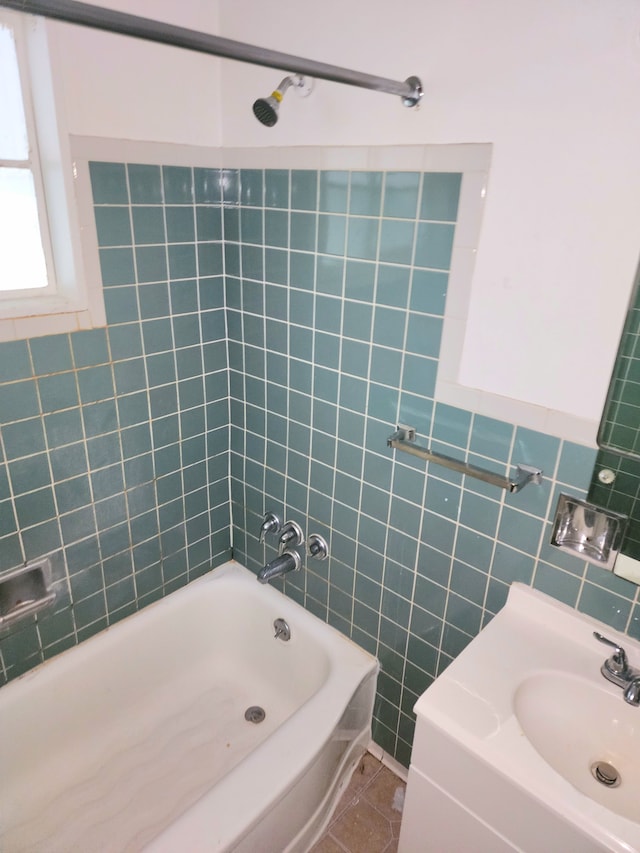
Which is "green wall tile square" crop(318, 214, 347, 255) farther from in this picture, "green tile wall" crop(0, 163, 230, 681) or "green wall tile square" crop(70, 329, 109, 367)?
"green wall tile square" crop(70, 329, 109, 367)

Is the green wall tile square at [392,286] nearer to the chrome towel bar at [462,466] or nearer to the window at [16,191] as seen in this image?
the chrome towel bar at [462,466]

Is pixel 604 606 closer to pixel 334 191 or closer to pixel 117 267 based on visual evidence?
pixel 334 191

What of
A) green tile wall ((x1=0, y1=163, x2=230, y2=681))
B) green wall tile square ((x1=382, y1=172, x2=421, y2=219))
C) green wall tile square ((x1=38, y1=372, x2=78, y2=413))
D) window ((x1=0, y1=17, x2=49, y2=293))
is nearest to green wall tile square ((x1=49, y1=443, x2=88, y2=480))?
green tile wall ((x1=0, y1=163, x2=230, y2=681))

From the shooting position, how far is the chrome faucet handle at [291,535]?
1.87 m

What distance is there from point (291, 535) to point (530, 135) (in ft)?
4.31

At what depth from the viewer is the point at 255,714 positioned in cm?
192

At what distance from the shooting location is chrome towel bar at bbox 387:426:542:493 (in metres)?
1.25

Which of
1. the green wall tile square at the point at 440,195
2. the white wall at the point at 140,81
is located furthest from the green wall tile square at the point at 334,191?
the white wall at the point at 140,81

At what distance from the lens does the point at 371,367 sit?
1492mm

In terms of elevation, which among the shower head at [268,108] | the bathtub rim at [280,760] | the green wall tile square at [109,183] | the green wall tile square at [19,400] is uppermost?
the shower head at [268,108]

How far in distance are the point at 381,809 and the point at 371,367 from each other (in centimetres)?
135

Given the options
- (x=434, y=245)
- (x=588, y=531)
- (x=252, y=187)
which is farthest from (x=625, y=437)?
(x=252, y=187)

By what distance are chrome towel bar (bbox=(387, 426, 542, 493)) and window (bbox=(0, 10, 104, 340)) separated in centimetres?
89

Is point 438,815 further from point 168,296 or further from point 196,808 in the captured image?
point 168,296
